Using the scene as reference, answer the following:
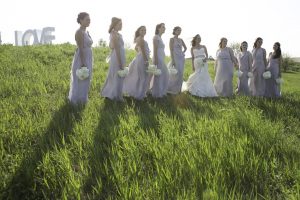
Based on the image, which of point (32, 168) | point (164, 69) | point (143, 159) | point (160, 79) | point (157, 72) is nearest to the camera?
point (32, 168)

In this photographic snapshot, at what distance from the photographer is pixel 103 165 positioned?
426cm

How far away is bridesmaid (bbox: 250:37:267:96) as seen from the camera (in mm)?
12312

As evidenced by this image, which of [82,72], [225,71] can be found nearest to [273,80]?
[225,71]

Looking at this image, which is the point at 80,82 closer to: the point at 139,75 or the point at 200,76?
the point at 139,75

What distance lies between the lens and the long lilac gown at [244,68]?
40.9 feet

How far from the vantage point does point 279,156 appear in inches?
185

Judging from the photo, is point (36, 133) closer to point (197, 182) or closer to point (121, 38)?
point (197, 182)

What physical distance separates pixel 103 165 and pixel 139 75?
5.83m

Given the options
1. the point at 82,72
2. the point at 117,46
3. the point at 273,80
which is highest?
the point at 117,46

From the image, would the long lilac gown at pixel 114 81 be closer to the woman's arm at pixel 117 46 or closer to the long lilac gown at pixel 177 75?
the woman's arm at pixel 117 46

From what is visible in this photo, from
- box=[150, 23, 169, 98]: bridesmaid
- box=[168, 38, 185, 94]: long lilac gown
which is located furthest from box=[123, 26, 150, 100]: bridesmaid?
box=[168, 38, 185, 94]: long lilac gown

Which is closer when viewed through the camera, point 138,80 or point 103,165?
point 103,165

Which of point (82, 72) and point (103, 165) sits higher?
point (82, 72)

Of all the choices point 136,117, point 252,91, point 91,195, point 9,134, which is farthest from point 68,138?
point 252,91
